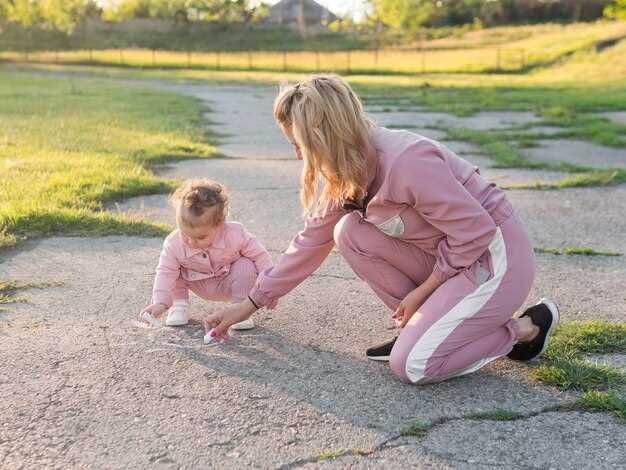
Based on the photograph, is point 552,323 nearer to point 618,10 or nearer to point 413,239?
point 413,239

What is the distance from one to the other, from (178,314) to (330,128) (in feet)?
3.63

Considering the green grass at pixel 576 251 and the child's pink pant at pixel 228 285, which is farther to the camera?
the green grass at pixel 576 251

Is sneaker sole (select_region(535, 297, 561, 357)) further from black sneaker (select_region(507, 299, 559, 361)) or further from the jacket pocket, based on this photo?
the jacket pocket

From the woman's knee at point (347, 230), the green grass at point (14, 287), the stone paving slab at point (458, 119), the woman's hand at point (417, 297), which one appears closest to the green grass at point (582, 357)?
the woman's hand at point (417, 297)

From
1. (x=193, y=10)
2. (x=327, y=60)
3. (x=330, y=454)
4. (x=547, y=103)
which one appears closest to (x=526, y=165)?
(x=330, y=454)

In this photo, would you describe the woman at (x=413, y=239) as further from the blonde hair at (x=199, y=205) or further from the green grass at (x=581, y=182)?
the green grass at (x=581, y=182)

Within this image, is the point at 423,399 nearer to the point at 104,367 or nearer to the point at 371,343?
the point at 371,343

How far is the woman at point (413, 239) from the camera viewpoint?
8.30 feet

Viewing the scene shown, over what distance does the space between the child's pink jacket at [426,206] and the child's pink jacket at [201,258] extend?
15.0 inches

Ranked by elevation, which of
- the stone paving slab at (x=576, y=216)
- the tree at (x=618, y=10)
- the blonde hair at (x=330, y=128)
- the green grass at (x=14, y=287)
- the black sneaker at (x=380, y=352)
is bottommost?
the stone paving slab at (x=576, y=216)

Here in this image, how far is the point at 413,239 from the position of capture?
2.78m

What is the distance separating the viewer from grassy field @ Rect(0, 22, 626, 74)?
96.8ft

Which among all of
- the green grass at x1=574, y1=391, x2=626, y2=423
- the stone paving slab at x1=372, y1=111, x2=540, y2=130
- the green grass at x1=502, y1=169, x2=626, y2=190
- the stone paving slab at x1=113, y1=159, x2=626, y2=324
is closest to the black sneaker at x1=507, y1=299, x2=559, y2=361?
the green grass at x1=574, y1=391, x2=626, y2=423

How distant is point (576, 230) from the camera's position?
469 cm
